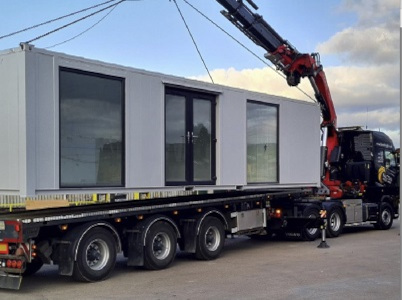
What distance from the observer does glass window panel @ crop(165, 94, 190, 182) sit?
37.2 ft

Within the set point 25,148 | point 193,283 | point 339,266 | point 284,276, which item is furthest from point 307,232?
point 25,148

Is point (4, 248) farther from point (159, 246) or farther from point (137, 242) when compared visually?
point (159, 246)

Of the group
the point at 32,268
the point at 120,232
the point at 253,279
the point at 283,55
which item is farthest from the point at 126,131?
the point at 283,55

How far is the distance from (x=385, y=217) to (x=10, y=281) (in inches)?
557

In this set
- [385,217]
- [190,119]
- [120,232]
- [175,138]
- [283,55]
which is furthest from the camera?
[385,217]

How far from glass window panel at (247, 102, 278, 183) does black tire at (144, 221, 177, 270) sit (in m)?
2.90

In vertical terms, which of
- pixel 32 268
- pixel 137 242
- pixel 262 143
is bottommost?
pixel 32 268

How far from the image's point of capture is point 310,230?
52.9ft

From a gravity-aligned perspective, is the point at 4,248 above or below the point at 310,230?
above

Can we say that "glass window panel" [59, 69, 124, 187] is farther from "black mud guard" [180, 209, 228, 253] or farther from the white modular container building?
"black mud guard" [180, 209, 228, 253]

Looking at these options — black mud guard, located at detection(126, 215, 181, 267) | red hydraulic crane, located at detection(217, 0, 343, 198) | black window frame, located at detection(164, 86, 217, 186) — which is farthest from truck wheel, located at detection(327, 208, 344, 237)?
black mud guard, located at detection(126, 215, 181, 267)

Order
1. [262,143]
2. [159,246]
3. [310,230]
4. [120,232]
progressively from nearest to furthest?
[120,232] < [159,246] < [262,143] < [310,230]

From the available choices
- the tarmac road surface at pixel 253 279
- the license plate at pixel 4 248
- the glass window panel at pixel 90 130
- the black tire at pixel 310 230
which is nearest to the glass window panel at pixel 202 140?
the tarmac road surface at pixel 253 279

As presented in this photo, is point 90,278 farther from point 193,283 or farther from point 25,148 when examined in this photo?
point 25,148
